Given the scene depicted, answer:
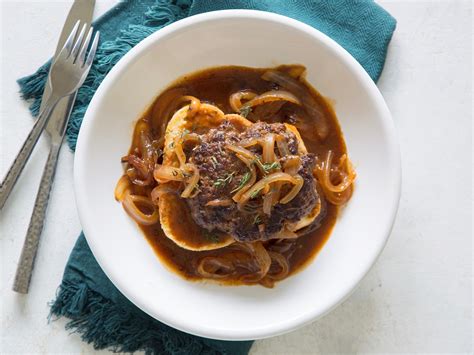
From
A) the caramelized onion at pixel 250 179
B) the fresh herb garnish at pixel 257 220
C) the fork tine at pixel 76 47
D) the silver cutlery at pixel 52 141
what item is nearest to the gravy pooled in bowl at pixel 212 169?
the fresh herb garnish at pixel 257 220

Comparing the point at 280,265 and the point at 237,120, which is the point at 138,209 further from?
the point at 280,265

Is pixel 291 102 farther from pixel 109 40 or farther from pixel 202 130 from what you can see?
pixel 109 40

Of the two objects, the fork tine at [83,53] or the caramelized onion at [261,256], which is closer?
the caramelized onion at [261,256]

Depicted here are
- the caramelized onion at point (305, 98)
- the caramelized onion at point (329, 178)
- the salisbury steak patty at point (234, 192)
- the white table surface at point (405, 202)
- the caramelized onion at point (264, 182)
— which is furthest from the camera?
the white table surface at point (405, 202)

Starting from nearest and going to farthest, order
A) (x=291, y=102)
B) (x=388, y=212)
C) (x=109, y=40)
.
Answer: (x=388, y=212) → (x=291, y=102) → (x=109, y=40)

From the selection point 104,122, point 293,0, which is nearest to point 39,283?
point 104,122

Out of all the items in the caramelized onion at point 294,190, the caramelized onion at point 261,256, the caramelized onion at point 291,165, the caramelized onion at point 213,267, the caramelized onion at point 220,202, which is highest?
the caramelized onion at point 291,165

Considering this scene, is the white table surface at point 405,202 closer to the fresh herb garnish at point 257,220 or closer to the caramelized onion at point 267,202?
the fresh herb garnish at point 257,220

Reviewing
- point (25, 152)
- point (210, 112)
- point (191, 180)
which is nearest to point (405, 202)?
point (210, 112)
